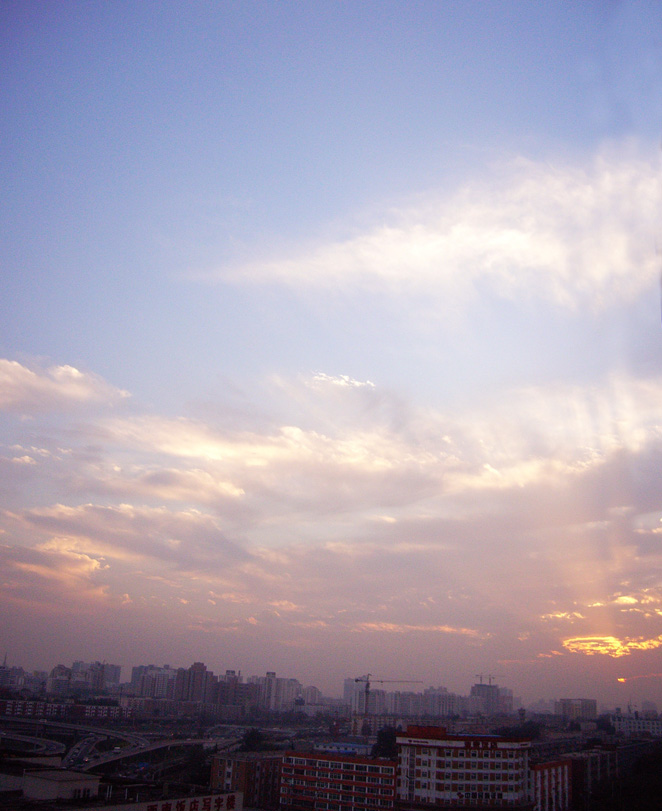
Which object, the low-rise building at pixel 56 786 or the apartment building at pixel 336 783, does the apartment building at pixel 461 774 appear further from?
the low-rise building at pixel 56 786

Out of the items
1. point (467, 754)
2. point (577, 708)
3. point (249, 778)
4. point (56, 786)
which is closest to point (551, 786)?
point (467, 754)

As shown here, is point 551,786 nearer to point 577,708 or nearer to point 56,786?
point 56,786

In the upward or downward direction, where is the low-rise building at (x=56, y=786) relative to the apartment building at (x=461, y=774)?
upward

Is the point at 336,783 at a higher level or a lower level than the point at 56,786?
lower

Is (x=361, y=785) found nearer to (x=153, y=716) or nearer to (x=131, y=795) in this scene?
(x=131, y=795)

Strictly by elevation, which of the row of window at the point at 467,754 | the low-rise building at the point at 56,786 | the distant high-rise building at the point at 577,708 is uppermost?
the low-rise building at the point at 56,786

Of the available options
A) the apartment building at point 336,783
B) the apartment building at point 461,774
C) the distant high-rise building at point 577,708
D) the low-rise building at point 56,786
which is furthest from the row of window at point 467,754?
the distant high-rise building at point 577,708

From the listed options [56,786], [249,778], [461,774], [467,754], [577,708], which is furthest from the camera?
[577,708]

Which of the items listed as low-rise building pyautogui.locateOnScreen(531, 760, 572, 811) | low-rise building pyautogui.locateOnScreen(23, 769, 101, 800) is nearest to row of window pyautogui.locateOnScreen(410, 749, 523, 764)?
low-rise building pyautogui.locateOnScreen(531, 760, 572, 811)

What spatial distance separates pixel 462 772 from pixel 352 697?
64579mm

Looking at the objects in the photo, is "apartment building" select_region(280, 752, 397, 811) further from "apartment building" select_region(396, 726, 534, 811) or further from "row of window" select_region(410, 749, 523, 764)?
"row of window" select_region(410, 749, 523, 764)

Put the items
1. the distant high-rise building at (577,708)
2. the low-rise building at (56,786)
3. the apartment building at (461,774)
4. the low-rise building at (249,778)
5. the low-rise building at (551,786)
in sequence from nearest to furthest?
the low-rise building at (56,786) → the apartment building at (461,774) → the low-rise building at (551,786) → the low-rise building at (249,778) → the distant high-rise building at (577,708)

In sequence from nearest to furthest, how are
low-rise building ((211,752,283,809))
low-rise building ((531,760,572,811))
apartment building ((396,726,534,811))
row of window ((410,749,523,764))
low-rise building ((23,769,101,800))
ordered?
low-rise building ((23,769,101,800)), apartment building ((396,726,534,811)), row of window ((410,749,523,764)), low-rise building ((531,760,572,811)), low-rise building ((211,752,283,809))

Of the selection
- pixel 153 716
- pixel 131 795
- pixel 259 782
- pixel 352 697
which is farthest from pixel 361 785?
pixel 352 697
